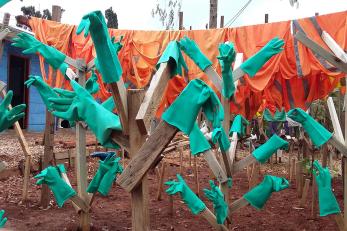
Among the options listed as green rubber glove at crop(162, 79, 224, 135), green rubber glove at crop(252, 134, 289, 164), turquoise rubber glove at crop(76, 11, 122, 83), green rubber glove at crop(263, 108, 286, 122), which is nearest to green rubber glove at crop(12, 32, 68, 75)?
turquoise rubber glove at crop(76, 11, 122, 83)

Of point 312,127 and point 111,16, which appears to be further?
point 111,16

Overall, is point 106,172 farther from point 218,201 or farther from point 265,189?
point 265,189

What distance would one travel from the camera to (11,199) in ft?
19.7

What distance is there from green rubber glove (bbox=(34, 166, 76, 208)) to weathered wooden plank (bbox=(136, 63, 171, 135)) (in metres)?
1.94

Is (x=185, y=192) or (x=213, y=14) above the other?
(x=213, y=14)

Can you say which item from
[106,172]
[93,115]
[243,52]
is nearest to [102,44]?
[93,115]

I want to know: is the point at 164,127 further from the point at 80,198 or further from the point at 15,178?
the point at 15,178

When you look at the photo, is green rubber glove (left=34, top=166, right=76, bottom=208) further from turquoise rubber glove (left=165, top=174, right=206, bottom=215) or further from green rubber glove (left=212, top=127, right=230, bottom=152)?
green rubber glove (left=212, top=127, right=230, bottom=152)

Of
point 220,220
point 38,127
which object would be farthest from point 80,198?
point 38,127

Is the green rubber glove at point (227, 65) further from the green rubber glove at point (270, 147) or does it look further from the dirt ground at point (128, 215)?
the dirt ground at point (128, 215)

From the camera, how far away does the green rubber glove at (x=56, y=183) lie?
4.12 m

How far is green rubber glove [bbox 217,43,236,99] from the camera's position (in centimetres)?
375

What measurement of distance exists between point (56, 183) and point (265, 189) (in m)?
2.07

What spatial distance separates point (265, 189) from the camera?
4.16m
